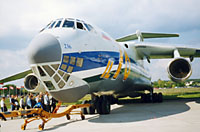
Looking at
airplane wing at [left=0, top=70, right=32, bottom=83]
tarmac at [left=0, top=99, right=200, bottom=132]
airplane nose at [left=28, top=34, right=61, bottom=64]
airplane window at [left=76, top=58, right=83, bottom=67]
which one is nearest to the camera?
tarmac at [left=0, top=99, right=200, bottom=132]

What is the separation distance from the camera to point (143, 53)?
36.8ft

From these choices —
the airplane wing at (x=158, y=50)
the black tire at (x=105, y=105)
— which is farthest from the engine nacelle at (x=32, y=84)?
the airplane wing at (x=158, y=50)

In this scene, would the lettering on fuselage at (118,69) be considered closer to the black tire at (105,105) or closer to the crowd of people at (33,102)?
the black tire at (105,105)

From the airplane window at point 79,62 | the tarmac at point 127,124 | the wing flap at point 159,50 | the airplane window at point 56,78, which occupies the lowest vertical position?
the tarmac at point 127,124

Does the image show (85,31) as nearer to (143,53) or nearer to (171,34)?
(143,53)

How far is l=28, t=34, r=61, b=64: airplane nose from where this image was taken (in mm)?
4613

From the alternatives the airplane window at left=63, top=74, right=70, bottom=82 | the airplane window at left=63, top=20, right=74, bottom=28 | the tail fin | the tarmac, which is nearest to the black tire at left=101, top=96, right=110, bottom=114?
the tarmac

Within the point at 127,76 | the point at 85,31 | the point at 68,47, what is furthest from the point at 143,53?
the point at 68,47

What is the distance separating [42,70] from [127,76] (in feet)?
13.7

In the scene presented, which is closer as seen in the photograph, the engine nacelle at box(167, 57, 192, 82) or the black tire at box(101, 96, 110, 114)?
the black tire at box(101, 96, 110, 114)

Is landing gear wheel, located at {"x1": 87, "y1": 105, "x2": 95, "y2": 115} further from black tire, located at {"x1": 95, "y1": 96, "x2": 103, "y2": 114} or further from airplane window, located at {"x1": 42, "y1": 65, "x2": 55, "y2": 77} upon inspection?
airplane window, located at {"x1": 42, "y1": 65, "x2": 55, "y2": 77}

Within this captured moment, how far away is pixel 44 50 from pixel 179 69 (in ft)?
21.9

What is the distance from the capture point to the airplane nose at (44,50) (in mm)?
4613

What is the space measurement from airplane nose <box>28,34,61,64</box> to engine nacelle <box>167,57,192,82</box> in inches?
217
